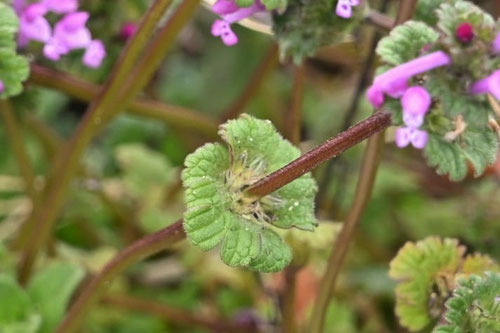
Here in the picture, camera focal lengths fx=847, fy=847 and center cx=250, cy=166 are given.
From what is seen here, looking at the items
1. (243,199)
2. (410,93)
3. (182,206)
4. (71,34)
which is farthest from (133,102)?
(410,93)

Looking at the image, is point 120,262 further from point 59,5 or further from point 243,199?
point 59,5

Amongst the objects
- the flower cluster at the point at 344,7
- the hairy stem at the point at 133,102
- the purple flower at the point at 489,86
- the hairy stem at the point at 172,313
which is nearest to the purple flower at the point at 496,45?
the purple flower at the point at 489,86

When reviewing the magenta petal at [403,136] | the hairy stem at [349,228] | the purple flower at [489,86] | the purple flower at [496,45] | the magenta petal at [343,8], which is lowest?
the hairy stem at [349,228]

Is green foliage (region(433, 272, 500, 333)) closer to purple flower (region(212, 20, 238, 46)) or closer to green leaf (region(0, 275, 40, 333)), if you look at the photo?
purple flower (region(212, 20, 238, 46))

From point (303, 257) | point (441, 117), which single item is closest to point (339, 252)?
point (303, 257)

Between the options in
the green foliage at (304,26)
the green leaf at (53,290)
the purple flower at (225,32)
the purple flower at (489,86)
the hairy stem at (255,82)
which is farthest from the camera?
the hairy stem at (255,82)

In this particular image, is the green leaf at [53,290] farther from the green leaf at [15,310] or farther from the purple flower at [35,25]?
the purple flower at [35,25]

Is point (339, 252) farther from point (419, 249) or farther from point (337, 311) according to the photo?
point (337, 311)
